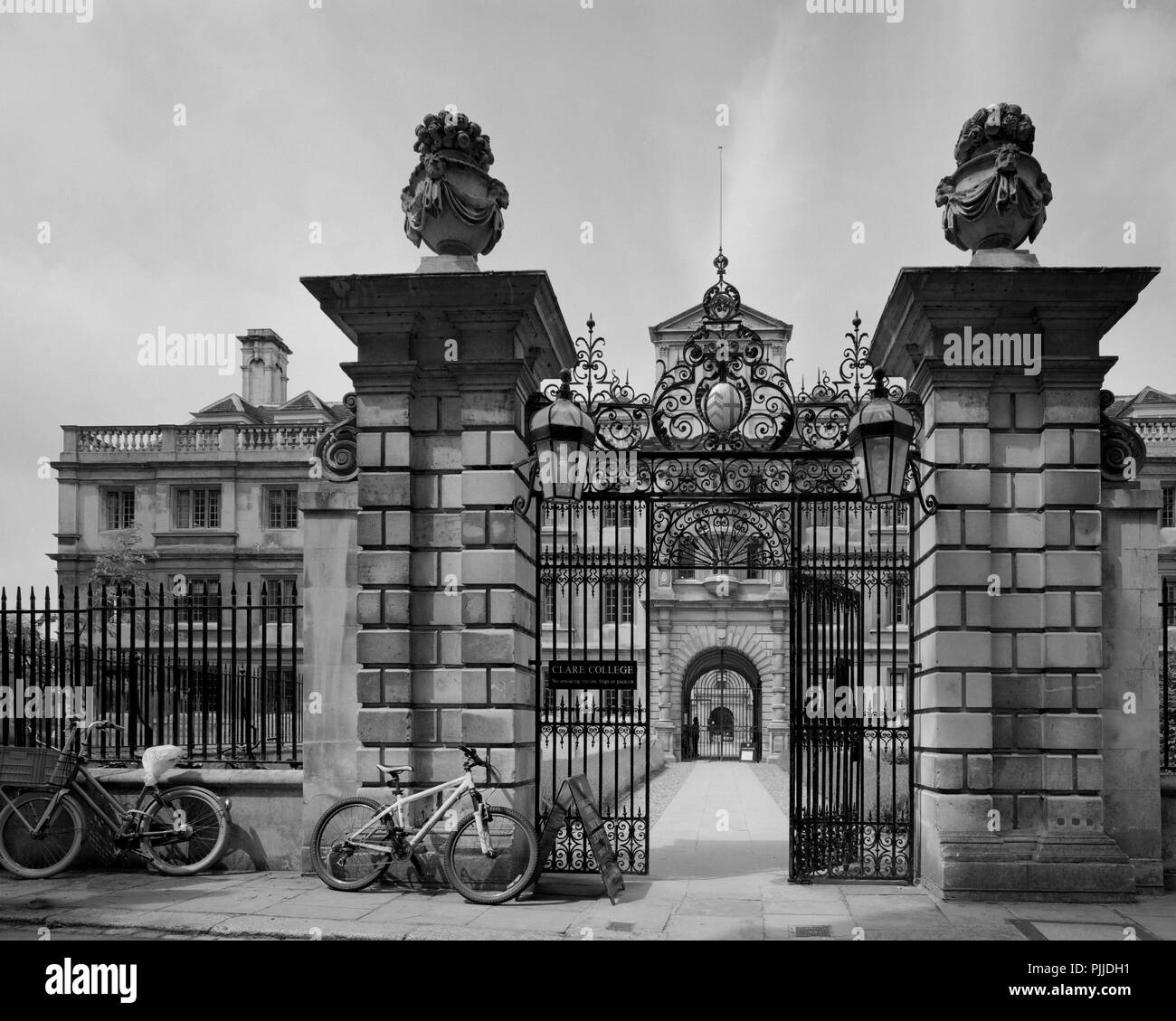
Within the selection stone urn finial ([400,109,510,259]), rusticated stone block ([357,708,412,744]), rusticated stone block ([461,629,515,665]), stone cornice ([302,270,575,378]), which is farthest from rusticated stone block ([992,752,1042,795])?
stone urn finial ([400,109,510,259])

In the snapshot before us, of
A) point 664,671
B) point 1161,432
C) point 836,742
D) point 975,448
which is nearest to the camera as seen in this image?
point 975,448

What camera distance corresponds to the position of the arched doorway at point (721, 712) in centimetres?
4100

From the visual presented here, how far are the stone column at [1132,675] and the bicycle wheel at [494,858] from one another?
522 centimetres

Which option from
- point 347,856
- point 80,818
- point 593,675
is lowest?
point 347,856

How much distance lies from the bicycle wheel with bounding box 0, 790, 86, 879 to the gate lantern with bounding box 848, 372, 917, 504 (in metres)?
8.17

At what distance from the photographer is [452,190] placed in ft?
35.4

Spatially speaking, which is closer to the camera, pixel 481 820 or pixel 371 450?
pixel 481 820

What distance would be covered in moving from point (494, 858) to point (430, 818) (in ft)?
2.31

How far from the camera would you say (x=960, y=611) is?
1034 cm

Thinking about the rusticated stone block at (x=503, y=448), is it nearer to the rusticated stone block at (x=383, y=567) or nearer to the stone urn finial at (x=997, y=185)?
the rusticated stone block at (x=383, y=567)

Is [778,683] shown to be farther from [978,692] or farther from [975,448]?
[975,448]

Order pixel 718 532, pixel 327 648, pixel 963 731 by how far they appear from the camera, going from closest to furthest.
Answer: pixel 963 731, pixel 327 648, pixel 718 532

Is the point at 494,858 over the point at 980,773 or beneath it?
beneath

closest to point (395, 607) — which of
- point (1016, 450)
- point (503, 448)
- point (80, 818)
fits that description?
point (503, 448)
